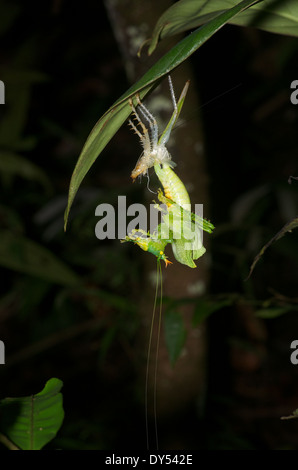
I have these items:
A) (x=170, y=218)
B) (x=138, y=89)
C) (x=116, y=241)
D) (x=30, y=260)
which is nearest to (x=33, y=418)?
(x=170, y=218)

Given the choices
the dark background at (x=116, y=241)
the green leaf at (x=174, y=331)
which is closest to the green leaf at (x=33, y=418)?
the green leaf at (x=174, y=331)

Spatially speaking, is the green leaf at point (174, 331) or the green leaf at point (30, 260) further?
the green leaf at point (30, 260)

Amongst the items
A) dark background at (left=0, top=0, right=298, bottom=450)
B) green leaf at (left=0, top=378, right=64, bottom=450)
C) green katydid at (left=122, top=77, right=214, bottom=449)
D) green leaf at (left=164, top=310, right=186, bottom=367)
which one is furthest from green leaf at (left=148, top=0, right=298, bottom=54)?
dark background at (left=0, top=0, right=298, bottom=450)

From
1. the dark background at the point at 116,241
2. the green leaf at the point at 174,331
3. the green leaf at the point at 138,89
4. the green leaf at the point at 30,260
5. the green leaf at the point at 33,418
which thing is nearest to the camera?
the green leaf at the point at 138,89

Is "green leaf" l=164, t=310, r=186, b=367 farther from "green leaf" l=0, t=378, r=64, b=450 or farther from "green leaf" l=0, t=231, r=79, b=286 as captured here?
"green leaf" l=0, t=231, r=79, b=286

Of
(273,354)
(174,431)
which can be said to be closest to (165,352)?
(174,431)

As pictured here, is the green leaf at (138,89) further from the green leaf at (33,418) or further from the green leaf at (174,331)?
the green leaf at (174,331)

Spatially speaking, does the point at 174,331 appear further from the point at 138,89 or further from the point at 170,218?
the point at 138,89
